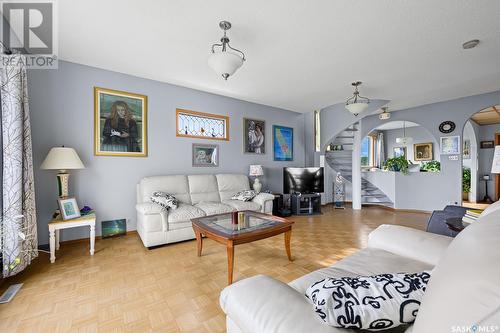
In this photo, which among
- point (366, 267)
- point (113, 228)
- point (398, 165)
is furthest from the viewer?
point (398, 165)

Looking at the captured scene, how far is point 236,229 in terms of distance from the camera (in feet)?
7.02

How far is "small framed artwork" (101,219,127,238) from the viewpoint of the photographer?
10.3ft

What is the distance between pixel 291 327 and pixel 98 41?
3.28 metres

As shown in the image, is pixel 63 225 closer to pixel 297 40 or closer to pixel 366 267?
pixel 366 267

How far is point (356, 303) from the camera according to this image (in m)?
0.65

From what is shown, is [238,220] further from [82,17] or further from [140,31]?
[82,17]

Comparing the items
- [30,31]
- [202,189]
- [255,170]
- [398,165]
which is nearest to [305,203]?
[255,170]

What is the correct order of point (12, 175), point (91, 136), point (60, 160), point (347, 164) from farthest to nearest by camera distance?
point (347, 164) < point (91, 136) < point (60, 160) < point (12, 175)

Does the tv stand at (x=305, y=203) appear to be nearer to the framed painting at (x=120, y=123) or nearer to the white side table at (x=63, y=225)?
the framed painting at (x=120, y=123)

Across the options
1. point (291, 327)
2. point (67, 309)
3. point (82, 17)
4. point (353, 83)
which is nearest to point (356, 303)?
point (291, 327)

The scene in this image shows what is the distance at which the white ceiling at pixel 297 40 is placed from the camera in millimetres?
1960

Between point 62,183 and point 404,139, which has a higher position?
point 404,139

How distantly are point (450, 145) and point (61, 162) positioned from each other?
7076 mm

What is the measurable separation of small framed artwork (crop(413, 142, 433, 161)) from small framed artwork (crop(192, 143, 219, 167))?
7.36 metres
